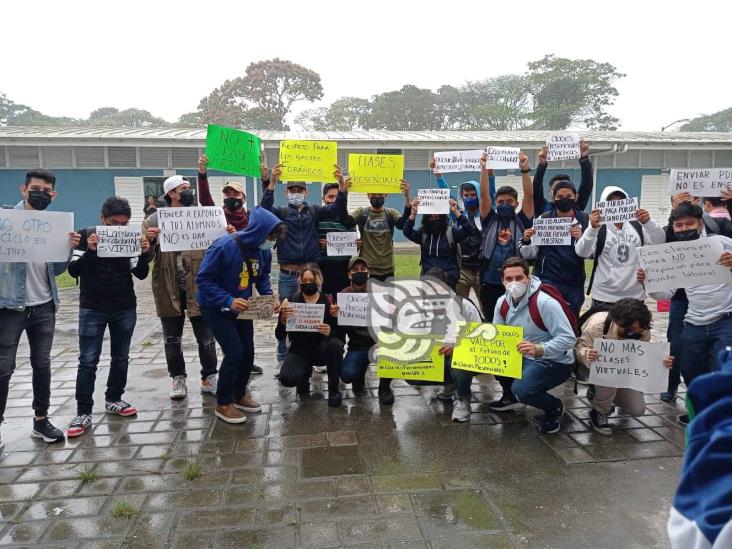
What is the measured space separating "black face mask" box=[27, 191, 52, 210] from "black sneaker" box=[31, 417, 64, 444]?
165 cm

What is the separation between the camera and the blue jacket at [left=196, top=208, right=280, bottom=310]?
13.8 feet

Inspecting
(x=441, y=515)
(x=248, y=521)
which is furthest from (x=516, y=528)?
(x=248, y=521)

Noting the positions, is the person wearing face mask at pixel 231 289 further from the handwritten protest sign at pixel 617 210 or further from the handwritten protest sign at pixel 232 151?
the handwritten protest sign at pixel 617 210

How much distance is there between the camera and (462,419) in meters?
4.41

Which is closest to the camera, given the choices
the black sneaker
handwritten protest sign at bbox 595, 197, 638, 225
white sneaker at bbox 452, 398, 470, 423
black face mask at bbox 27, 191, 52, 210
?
black face mask at bbox 27, 191, 52, 210

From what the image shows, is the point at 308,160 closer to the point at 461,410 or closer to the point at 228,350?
the point at 228,350

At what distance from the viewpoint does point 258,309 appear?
14.6ft

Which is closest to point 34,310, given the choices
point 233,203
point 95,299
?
point 95,299

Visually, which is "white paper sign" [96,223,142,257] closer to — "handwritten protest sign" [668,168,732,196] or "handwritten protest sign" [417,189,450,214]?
"handwritten protest sign" [417,189,450,214]

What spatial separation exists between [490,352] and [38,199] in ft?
12.1

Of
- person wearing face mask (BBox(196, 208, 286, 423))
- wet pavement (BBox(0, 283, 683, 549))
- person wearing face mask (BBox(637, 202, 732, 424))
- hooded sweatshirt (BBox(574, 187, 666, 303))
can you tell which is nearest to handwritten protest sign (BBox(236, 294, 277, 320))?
person wearing face mask (BBox(196, 208, 286, 423))

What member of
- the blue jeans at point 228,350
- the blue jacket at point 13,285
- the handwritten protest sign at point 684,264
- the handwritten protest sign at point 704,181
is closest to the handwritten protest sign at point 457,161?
the handwritten protest sign at point 704,181

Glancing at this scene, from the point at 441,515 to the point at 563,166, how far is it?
1847 centimetres

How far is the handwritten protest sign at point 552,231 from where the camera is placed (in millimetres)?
4949
